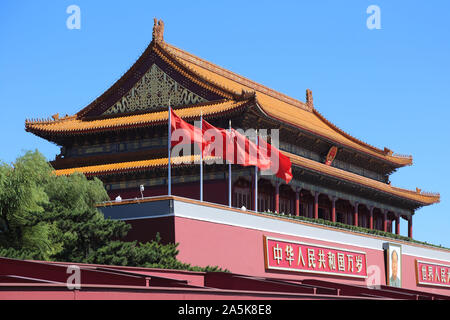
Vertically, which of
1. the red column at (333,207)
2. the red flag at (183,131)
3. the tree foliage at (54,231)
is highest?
the red flag at (183,131)

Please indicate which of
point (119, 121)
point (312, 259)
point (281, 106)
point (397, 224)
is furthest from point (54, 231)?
→ point (397, 224)

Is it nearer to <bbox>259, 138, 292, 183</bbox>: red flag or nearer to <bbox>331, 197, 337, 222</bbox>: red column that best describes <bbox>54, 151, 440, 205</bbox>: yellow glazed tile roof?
<bbox>331, 197, 337, 222</bbox>: red column

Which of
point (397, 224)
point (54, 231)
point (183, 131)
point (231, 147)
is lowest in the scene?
point (54, 231)

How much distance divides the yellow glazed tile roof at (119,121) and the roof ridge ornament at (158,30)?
3.64 m

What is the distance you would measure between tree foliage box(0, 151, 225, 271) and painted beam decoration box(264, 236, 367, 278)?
20.9 ft

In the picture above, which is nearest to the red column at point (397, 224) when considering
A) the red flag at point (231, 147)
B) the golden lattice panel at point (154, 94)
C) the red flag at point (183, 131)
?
the golden lattice panel at point (154, 94)

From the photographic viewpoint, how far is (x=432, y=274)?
45.4 meters

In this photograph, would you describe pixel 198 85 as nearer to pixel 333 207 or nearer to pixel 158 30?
pixel 158 30

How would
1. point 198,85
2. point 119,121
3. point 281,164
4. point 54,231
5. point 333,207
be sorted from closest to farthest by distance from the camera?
point 54,231, point 281,164, point 198,85, point 119,121, point 333,207

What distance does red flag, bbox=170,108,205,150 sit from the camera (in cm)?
2784

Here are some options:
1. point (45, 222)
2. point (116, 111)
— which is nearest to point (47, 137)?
point (116, 111)

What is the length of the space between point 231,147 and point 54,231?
8053 mm

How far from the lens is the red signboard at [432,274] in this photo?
144 feet

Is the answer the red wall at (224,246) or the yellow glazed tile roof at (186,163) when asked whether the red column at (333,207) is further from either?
the red wall at (224,246)
